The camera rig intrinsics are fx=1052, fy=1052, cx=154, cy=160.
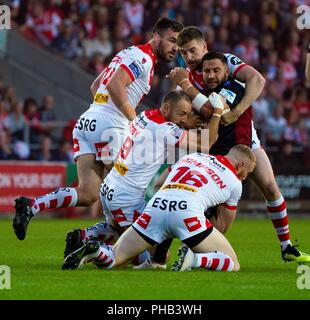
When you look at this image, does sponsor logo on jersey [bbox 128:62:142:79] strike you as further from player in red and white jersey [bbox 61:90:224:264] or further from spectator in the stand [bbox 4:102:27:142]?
spectator in the stand [bbox 4:102:27:142]

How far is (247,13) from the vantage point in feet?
82.1

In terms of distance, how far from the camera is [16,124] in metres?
20.1

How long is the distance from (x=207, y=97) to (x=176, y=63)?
12155mm

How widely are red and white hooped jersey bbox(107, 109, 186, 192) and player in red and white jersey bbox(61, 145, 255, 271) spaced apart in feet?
0.89

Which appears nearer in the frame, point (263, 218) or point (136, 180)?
point (136, 180)

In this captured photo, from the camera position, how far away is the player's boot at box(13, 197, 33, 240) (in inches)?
401

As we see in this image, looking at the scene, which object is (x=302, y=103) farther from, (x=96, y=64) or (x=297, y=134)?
(x=96, y=64)

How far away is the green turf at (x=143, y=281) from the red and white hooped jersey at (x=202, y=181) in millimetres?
663

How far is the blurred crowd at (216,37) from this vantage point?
22422 millimetres

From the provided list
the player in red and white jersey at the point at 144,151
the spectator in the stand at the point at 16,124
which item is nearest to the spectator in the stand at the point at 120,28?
the spectator in the stand at the point at 16,124

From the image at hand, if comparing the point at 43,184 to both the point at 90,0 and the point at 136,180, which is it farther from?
the point at 136,180

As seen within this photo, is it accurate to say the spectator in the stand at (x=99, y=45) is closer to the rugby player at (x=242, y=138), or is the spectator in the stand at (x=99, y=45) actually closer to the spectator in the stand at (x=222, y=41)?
the spectator in the stand at (x=222, y=41)
